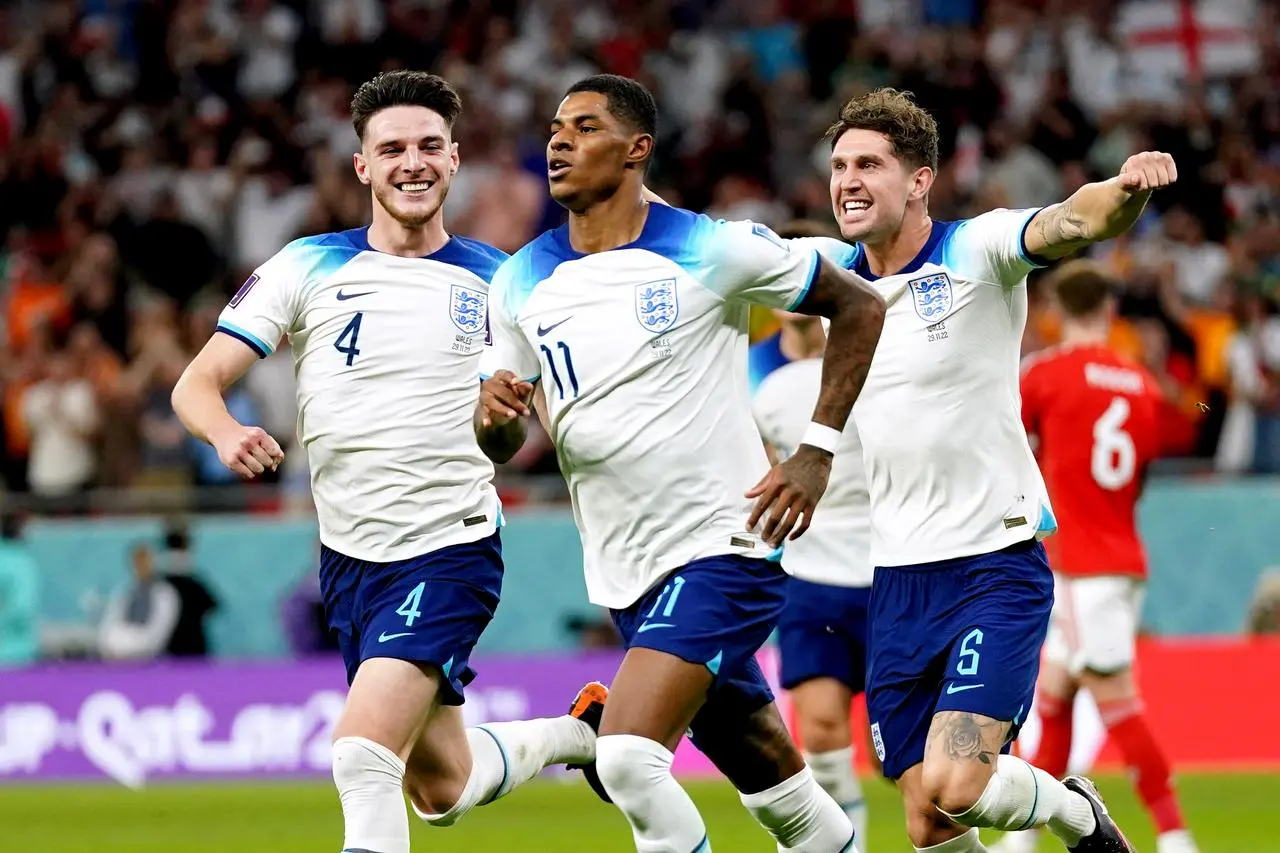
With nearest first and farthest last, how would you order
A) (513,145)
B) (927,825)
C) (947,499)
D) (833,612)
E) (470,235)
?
1. (927,825)
2. (947,499)
3. (833,612)
4. (470,235)
5. (513,145)

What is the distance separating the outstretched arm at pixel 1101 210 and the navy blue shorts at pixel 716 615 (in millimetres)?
1299

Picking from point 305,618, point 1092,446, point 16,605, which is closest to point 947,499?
point 1092,446

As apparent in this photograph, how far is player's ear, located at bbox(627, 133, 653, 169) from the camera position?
6832mm

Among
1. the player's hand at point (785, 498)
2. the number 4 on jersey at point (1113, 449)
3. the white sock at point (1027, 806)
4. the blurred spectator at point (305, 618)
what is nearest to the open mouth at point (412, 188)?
the player's hand at point (785, 498)

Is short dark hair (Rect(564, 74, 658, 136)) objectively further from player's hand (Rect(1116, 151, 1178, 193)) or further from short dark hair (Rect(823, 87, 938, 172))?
player's hand (Rect(1116, 151, 1178, 193))

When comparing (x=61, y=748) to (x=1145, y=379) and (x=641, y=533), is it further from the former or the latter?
(x=641, y=533)

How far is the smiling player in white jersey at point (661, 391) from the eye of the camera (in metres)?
6.58

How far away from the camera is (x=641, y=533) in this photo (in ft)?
22.0

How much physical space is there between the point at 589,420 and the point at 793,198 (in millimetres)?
11767

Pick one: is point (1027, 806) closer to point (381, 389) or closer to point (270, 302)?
point (381, 389)

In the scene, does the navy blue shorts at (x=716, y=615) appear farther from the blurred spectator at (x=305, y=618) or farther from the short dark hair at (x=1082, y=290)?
the blurred spectator at (x=305, y=618)

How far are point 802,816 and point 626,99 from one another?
2323mm

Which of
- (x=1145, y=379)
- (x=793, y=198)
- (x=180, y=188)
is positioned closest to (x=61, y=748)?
(x=180, y=188)

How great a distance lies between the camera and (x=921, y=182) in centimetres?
732
